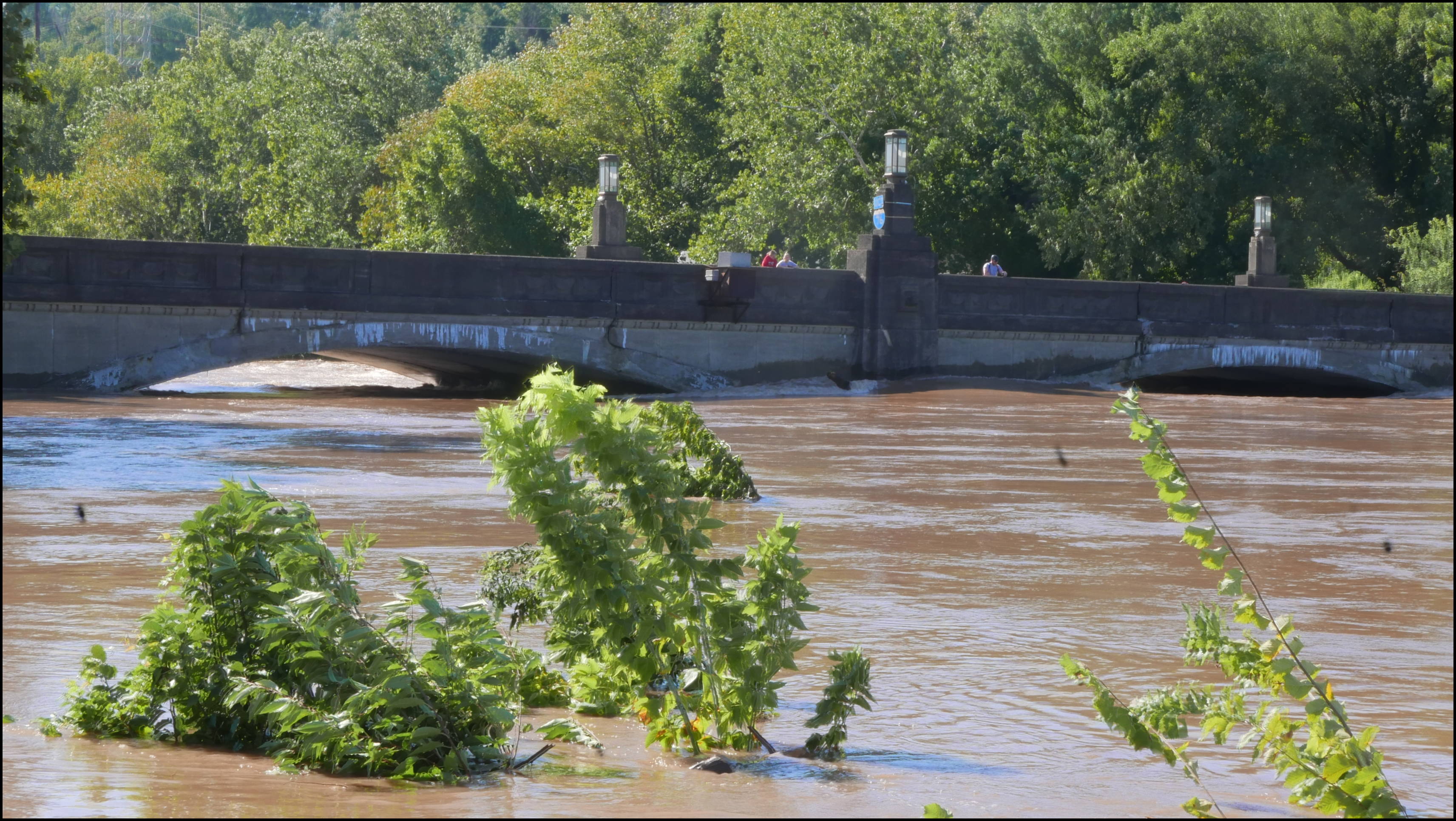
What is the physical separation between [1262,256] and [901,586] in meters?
30.1

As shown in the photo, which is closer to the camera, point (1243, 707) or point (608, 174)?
point (1243, 707)

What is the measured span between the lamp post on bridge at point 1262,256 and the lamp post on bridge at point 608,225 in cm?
1357

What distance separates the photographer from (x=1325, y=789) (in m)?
4.42

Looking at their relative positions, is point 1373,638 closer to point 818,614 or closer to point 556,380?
point 818,614

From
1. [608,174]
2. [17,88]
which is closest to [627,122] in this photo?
[608,174]

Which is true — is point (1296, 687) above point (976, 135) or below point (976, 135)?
below

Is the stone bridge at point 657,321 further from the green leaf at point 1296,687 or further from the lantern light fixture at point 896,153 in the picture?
the green leaf at point 1296,687

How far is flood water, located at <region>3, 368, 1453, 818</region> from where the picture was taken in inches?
192

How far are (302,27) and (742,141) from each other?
4925 centimetres

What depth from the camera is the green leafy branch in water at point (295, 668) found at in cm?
488

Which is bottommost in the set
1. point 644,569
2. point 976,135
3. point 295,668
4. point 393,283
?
point 295,668

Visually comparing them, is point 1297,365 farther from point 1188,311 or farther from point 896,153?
point 896,153

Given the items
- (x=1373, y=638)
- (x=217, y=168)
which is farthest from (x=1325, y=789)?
(x=217, y=168)

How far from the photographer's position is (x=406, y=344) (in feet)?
93.0
